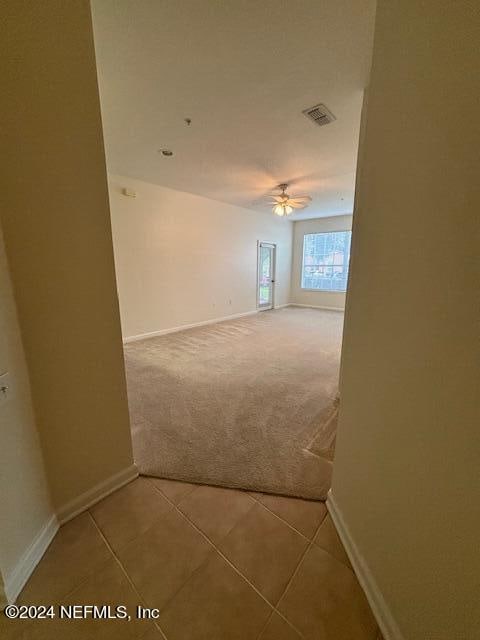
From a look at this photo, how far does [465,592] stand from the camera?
59 centimetres

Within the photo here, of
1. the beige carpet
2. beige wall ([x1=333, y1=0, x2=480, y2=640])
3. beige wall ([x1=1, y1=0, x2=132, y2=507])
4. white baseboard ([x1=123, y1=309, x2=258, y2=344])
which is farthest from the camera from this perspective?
white baseboard ([x1=123, y1=309, x2=258, y2=344])

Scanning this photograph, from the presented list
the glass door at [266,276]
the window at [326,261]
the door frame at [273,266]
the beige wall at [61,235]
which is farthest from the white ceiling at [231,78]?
the window at [326,261]

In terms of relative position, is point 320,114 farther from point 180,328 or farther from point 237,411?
point 180,328

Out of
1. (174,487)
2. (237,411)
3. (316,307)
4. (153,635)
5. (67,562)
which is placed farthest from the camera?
(316,307)

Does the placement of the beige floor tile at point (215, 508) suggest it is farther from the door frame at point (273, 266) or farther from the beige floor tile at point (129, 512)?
the door frame at point (273, 266)

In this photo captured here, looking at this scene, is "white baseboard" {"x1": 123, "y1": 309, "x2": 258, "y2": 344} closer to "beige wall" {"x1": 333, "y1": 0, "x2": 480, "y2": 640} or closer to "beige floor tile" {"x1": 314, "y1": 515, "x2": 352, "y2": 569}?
"beige floor tile" {"x1": 314, "y1": 515, "x2": 352, "y2": 569}

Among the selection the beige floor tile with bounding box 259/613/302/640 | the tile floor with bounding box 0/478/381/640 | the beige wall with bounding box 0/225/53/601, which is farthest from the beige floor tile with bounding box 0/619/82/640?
the beige floor tile with bounding box 259/613/302/640

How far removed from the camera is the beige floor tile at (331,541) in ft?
3.59

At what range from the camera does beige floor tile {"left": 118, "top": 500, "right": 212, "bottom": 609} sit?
981 mm

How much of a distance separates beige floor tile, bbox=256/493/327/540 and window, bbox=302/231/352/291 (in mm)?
6392

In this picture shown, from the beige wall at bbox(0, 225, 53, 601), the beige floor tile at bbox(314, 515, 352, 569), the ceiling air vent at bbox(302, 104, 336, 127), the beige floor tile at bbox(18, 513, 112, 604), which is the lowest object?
the beige floor tile at bbox(18, 513, 112, 604)

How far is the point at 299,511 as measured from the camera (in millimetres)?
1301

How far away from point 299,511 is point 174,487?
731 millimetres

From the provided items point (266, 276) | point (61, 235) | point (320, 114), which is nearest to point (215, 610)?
point (61, 235)
